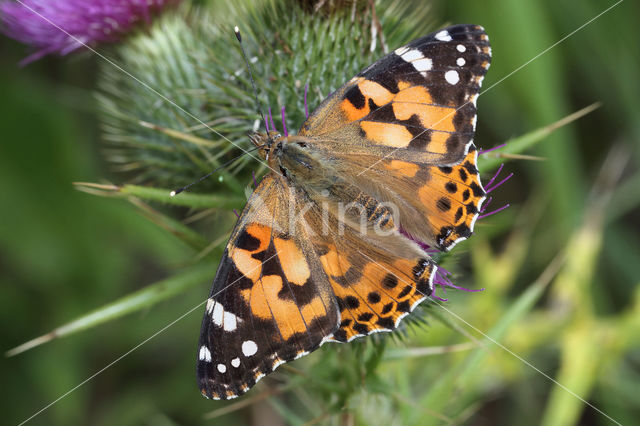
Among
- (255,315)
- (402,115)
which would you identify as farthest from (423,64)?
(255,315)

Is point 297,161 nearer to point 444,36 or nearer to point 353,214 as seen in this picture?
point 353,214

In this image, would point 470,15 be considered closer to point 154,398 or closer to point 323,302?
point 323,302

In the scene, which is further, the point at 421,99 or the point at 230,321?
the point at 421,99

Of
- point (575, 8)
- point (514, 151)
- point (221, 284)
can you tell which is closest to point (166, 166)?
point (221, 284)

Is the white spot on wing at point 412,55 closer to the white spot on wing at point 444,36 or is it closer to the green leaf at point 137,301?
the white spot on wing at point 444,36

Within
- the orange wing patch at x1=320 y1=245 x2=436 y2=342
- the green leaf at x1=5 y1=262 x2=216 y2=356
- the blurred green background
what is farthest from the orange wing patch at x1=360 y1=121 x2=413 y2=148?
the blurred green background
